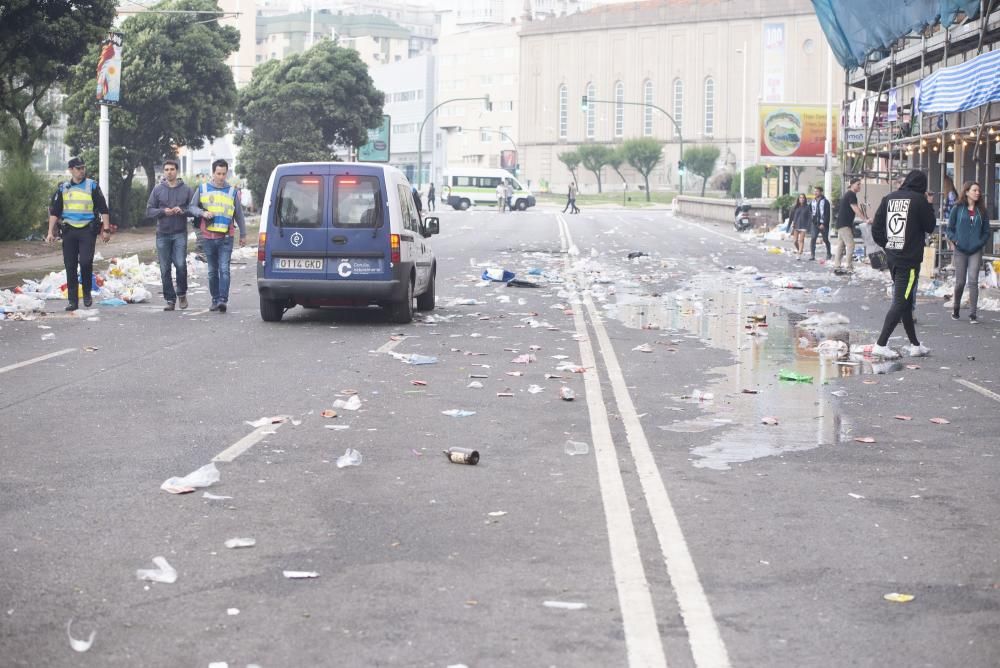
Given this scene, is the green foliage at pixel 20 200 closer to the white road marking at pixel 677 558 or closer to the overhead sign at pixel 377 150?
the white road marking at pixel 677 558

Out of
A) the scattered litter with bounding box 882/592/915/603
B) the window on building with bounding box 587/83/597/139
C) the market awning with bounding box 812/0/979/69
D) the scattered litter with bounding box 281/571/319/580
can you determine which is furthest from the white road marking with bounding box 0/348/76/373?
the window on building with bounding box 587/83/597/139

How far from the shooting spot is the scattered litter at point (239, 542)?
623 cm

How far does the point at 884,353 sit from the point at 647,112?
12956cm

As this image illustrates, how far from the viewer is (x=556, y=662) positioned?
471 centimetres

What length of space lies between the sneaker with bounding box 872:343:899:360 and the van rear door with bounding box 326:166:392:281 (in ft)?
18.1

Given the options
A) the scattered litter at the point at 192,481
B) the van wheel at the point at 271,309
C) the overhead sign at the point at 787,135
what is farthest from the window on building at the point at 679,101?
the scattered litter at the point at 192,481

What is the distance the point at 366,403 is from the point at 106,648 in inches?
232

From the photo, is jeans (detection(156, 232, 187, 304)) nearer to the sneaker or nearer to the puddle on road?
the puddle on road

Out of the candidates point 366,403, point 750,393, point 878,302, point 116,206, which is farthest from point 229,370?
point 116,206

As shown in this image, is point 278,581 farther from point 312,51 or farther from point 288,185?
point 312,51

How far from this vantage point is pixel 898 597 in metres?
5.54

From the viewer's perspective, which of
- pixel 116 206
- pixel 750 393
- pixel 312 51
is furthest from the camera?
pixel 312 51

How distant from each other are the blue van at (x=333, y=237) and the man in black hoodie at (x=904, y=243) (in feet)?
17.9

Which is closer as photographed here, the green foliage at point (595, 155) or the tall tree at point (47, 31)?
the tall tree at point (47, 31)
